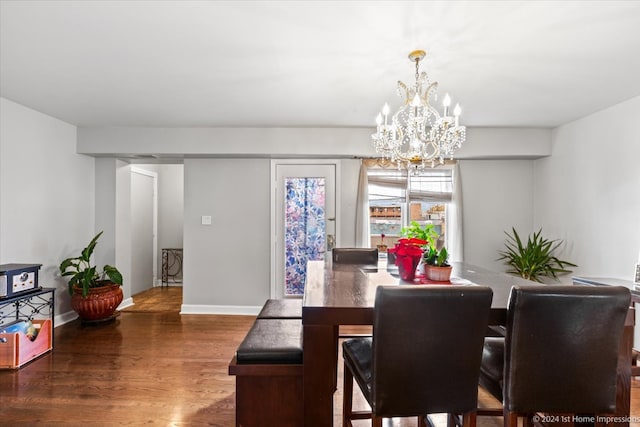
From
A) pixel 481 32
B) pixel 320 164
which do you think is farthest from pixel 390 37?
pixel 320 164

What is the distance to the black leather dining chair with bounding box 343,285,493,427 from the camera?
1.26 metres

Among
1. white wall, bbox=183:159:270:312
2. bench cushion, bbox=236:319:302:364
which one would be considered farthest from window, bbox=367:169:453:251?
bench cushion, bbox=236:319:302:364

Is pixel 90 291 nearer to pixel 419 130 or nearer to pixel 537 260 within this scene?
pixel 419 130

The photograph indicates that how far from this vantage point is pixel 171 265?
6074 mm

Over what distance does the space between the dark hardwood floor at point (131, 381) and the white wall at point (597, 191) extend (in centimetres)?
135

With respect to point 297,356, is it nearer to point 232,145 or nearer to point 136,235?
point 232,145

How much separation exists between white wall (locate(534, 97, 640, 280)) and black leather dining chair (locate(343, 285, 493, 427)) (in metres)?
2.70

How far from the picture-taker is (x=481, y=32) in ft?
6.30

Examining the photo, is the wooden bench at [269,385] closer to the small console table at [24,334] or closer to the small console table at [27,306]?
the small console table at [24,334]

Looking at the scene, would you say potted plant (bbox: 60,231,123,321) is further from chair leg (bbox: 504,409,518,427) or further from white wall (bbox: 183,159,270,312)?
chair leg (bbox: 504,409,518,427)

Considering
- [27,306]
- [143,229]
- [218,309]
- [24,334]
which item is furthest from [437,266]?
[143,229]

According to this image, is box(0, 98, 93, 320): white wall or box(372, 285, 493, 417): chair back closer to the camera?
box(372, 285, 493, 417): chair back

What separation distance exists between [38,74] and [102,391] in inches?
95.7

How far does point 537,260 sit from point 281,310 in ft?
10.0
